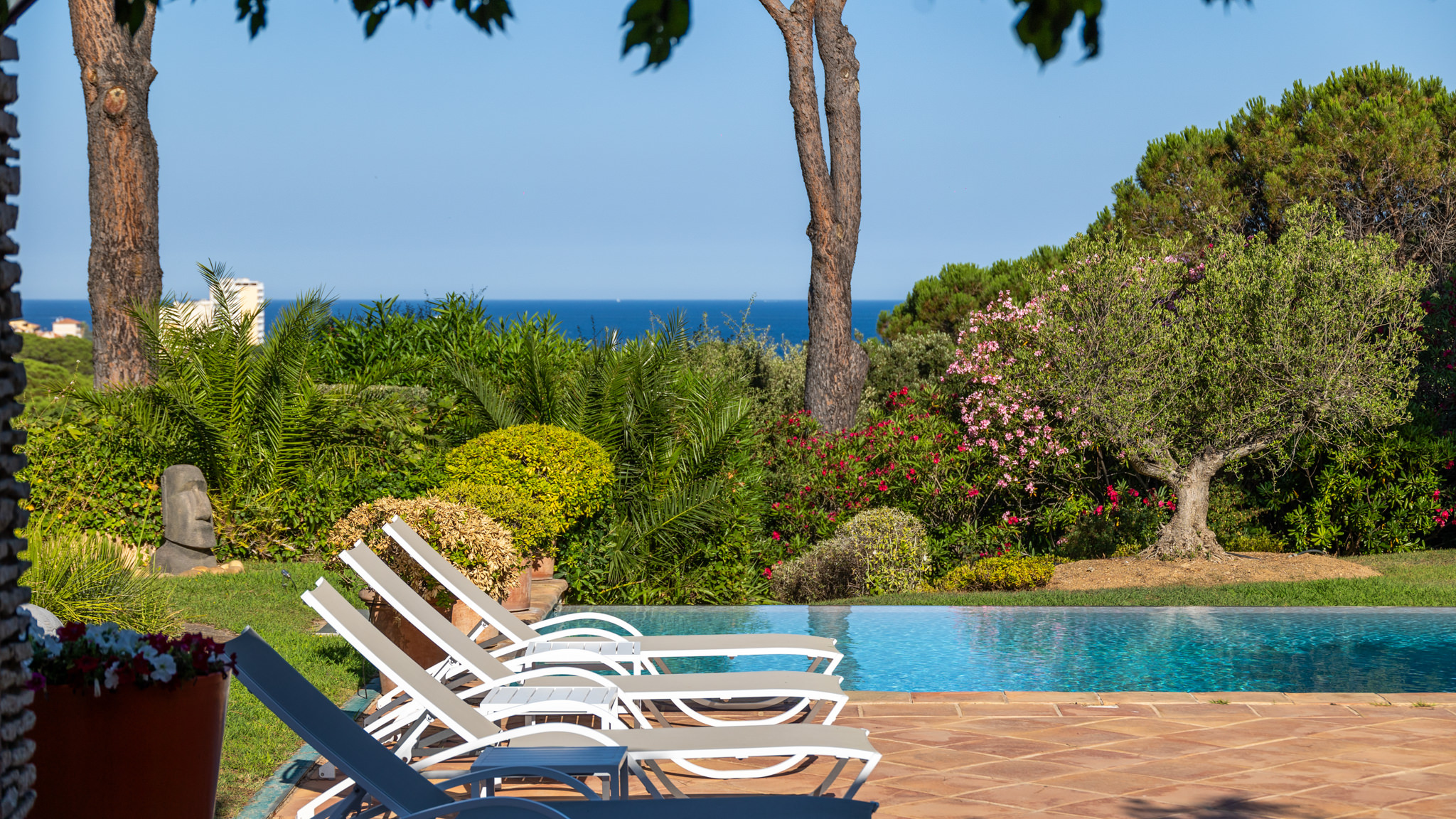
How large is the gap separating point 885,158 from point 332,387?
1428 cm

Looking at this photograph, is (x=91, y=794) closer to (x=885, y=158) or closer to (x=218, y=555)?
(x=218, y=555)

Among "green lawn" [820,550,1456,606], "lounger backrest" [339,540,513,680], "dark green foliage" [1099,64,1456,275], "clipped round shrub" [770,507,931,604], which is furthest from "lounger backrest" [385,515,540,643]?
"dark green foliage" [1099,64,1456,275]

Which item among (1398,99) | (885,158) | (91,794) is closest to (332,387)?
(91,794)

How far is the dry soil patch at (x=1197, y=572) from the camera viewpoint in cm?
1172

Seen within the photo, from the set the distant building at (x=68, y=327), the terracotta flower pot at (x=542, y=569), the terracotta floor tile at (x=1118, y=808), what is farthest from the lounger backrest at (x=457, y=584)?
the distant building at (x=68, y=327)

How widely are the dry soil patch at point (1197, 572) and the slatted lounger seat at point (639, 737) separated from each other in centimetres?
833

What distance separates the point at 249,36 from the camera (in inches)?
100

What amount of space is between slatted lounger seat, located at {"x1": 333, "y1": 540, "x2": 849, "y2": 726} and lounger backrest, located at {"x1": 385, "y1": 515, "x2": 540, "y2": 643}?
0.56 meters

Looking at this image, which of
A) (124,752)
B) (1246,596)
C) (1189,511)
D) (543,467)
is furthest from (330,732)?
(1189,511)

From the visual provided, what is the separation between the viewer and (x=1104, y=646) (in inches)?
326

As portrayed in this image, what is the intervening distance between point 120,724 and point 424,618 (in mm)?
2028

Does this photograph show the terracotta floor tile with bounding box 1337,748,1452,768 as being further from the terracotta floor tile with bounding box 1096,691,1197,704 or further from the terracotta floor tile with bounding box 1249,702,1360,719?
the terracotta floor tile with bounding box 1096,691,1197,704

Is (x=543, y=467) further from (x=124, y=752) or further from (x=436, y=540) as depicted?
(x=124, y=752)

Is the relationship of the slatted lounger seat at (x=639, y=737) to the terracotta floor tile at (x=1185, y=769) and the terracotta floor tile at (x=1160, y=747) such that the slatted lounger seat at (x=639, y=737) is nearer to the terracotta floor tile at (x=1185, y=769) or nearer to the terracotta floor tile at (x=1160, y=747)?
the terracotta floor tile at (x=1185, y=769)
